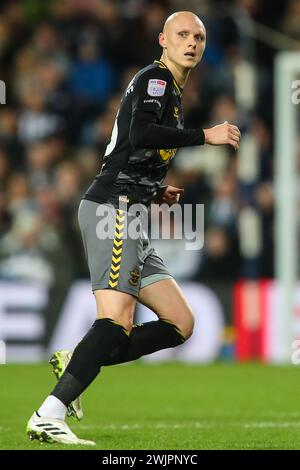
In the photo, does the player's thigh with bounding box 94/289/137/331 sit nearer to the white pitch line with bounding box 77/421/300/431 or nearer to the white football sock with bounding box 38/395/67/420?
the white football sock with bounding box 38/395/67/420

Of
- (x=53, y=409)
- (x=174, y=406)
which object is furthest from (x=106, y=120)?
(x=53, y=409)

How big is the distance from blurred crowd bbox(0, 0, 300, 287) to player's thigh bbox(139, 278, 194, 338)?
5.68 m

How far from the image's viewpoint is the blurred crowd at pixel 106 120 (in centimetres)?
1224

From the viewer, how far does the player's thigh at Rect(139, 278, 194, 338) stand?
621 centimetres

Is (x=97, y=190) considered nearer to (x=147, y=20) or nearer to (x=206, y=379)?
(x=206, y=379)

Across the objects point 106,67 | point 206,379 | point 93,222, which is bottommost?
point 206,379

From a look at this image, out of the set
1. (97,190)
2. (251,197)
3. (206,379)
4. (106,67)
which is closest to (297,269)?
(251,197)

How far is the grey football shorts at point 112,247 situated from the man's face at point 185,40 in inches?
32.4

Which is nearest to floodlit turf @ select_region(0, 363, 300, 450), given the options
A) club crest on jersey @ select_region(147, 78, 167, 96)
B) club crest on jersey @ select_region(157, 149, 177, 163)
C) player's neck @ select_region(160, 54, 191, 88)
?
club crest on jersey @ select_region(157, 149, 177, 163)

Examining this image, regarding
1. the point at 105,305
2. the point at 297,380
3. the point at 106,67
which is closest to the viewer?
the point at 105,305

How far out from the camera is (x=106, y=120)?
13.7 m

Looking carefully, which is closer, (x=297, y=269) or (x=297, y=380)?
(x=297, y=380)

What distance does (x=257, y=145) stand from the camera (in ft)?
42.5

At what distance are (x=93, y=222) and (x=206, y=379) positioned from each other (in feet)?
14.1
